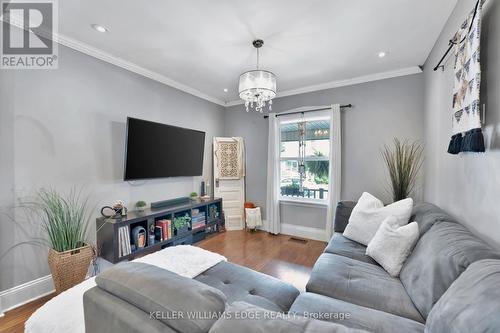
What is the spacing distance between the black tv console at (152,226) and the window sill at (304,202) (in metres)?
1.19

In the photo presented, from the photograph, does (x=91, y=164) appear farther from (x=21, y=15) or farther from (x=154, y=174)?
(x=21, y=15)

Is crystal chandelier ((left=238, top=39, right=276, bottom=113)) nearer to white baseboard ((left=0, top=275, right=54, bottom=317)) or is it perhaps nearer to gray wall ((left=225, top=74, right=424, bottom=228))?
gray wall ((left=225, top=74, right=424, bottom=228))

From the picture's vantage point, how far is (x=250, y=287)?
1387 mm

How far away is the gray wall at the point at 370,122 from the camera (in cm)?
290

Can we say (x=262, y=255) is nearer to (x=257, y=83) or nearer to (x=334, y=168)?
(x=334, y=168)

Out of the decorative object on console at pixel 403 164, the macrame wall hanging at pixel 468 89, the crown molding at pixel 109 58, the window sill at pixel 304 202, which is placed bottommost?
the window sill at pixel 304 202

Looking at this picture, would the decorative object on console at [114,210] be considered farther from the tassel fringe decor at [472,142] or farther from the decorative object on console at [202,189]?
the tassel fringe decor at [472,142]

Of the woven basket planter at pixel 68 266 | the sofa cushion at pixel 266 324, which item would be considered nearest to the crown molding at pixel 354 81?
the sofa cushion at pixel 266 324

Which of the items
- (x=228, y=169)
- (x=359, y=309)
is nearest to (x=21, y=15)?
(x=228, y=169)

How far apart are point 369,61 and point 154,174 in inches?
126

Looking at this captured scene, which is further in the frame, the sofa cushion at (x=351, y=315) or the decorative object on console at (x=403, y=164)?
the decorative object on console at (x=403, y=164)

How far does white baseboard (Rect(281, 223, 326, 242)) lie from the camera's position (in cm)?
351

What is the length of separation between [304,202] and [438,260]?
8.29 feet

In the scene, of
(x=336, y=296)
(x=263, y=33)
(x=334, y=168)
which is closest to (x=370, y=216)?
(x=336, y=296)
